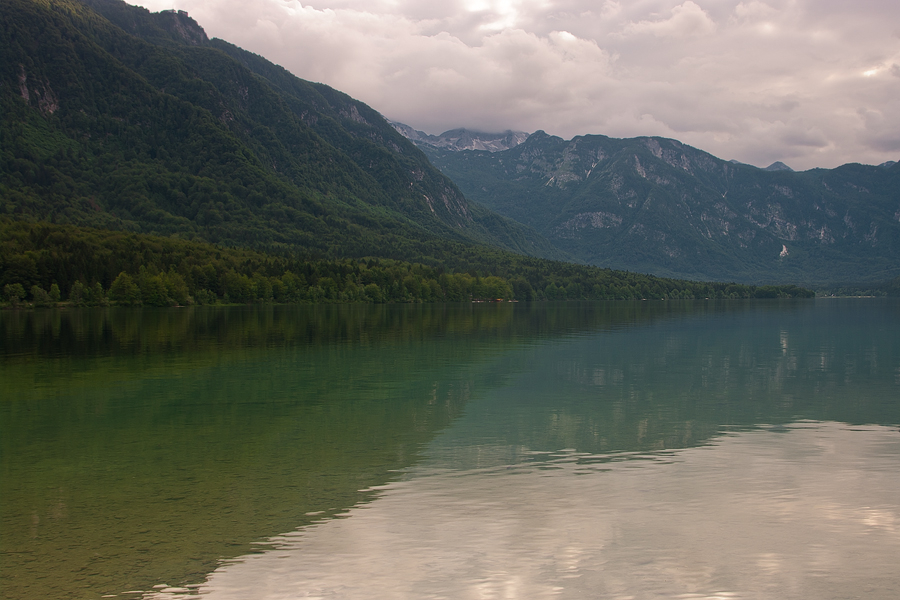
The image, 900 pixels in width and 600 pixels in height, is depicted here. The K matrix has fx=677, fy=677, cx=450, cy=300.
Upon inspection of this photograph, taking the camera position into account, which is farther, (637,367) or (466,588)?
(637,367)

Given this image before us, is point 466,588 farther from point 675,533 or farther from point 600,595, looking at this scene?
point 675,533

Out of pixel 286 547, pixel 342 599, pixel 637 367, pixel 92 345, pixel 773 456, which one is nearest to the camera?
pixel 342 599

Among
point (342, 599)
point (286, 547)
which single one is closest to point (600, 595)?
point (342, 599)

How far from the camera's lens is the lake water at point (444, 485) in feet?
46.9

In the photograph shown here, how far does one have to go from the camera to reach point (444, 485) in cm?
2081

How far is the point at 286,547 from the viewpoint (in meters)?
15.6

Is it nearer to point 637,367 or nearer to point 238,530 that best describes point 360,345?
point 637,367

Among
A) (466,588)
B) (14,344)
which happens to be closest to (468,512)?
(466,588)

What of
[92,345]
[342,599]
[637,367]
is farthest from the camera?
[92,345]

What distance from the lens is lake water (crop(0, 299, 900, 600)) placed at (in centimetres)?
1430

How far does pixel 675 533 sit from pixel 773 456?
10.5 metres

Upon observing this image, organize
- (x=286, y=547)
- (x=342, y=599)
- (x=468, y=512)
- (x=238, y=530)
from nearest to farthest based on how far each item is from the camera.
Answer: (x=342, y=599) → (x=286, y=547) → (x=238, y=530) → (x=468, y=512)

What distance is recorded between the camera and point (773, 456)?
25.1 meters

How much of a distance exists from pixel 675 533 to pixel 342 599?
8429 mm
